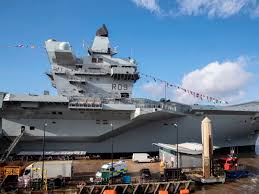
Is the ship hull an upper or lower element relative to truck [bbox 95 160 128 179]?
upper

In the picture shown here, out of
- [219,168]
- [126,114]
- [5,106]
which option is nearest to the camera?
[219,168]

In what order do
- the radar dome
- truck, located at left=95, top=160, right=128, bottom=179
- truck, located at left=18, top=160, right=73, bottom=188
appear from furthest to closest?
the radar dome < truck, located at left=95, top=160, right=128, bottom=179 < truck, located at left=18, top=160, right=73, bottom=188

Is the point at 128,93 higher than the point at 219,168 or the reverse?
higher

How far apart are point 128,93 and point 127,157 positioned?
6.58m

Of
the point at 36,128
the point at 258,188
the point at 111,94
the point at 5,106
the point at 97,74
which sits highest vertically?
the point at 97,74

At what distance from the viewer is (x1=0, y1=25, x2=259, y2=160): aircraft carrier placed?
25.0 metres

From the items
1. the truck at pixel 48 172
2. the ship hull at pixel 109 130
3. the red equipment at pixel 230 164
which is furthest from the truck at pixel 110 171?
the red equipment at pixel 230 164

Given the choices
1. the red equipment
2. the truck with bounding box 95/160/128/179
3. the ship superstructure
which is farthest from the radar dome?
the red equipment

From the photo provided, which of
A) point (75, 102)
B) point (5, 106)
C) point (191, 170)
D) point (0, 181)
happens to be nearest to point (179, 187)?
point (191, 170)

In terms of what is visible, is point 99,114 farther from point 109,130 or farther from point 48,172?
point 48,172

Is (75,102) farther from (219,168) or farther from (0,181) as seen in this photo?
(219,168)

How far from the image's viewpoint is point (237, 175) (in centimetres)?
1986

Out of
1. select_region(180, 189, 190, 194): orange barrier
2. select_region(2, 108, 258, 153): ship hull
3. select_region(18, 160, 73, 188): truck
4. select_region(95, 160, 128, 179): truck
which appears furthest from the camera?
select_region(2, 108, 258, 153): ship hull

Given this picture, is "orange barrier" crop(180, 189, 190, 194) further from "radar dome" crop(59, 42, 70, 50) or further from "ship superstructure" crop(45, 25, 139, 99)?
"radar dome" crop(59, 42, 70, 50)
